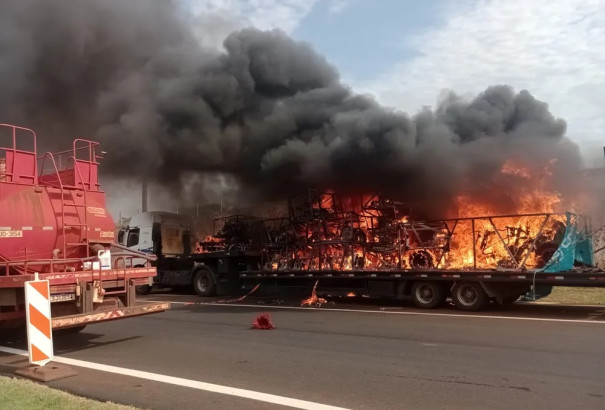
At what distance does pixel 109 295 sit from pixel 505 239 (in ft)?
27.6

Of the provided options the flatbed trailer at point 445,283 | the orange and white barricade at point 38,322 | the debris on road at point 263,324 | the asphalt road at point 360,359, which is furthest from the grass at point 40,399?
the flatbed trailer at point 445,283

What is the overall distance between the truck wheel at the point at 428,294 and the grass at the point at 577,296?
3453 mm

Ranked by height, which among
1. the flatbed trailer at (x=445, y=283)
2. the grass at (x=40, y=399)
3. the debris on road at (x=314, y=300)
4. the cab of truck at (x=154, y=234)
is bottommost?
the debris on road at (x=314, y=300)

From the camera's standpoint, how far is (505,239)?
38.7ft

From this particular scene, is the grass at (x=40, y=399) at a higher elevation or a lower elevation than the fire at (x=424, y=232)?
lower

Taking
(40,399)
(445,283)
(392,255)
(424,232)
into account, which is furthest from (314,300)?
(40,399)

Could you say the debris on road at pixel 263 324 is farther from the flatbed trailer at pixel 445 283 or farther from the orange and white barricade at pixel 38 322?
the flatbed trailer at pixel 445 283

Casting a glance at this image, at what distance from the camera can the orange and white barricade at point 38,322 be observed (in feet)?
19.3

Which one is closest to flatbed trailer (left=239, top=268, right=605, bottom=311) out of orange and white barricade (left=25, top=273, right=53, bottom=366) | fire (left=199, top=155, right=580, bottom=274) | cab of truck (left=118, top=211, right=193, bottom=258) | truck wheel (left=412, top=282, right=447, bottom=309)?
truck wheel (left=412, top=282, right=447, bottom=309)

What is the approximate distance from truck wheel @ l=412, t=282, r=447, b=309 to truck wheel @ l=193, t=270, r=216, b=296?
6822mm

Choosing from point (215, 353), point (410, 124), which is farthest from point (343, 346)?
point (410, 124)

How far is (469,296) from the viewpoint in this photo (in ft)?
37.7

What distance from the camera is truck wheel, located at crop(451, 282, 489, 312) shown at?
1123 centimetres

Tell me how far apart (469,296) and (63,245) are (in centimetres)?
817
